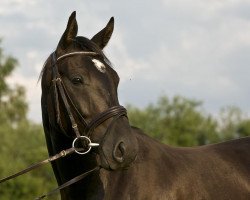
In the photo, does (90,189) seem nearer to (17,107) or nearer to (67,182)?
(67,182)

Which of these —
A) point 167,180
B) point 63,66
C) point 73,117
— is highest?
point 63,66

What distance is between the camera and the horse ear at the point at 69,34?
22.1ft

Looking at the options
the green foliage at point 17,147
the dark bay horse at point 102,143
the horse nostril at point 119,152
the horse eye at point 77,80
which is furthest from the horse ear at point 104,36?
the green foliage at point 17,147

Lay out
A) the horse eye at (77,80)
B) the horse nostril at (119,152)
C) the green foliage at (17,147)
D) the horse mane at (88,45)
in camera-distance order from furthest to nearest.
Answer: the green foliage at (17,147) < the horse mane at (88,45) < the horse eye at (77,80) < the horse nostril at (119,152)

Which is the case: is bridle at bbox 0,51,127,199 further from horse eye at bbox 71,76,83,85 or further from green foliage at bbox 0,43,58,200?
green foliage at bbox 0,43,58,200

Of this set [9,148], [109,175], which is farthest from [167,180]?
[9,148]

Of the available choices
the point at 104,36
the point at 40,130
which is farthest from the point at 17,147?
the point at 104,36

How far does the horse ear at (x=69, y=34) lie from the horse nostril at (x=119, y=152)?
1457 millimetres

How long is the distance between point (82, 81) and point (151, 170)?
1193 mm

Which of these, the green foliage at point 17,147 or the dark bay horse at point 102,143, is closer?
the dark bay horse at point 102,143

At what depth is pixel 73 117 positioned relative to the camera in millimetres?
6453

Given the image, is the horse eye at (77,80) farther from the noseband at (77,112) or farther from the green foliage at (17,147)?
the green foliage at (17,147)

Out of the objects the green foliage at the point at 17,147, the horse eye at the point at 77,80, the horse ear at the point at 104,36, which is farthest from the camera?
the green foliage at the point at 17,147

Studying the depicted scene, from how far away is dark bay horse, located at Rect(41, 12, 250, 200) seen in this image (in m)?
6.20
